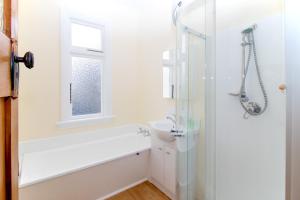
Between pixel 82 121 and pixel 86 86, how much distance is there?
53cm

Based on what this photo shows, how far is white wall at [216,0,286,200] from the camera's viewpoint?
1.23m

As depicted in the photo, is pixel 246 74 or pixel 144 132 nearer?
pixel 246 74

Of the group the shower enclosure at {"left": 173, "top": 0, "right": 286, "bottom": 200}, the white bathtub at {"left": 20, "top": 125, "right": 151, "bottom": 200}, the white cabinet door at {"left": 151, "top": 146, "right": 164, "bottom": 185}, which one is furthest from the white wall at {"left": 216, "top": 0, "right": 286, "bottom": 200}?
the white bathtub at {"left": 20, "top": 125, "right": 151, "bottom": 200}

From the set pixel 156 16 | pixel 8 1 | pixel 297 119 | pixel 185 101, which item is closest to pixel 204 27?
pixel 185 101

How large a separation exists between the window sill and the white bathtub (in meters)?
0.15

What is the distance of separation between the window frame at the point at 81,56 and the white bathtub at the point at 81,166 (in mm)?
241

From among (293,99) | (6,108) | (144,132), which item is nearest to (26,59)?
(6,108)

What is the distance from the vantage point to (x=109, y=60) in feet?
8.78

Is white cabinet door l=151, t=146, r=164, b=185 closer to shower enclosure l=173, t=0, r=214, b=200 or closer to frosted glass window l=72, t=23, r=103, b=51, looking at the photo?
shower enclosure l=173, t=0, r=214, b=200

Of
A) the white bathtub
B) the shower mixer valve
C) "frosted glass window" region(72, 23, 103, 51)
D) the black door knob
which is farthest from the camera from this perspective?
"frosted glass window" region(72, 23, 103, 51)

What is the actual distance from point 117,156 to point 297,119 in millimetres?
1774

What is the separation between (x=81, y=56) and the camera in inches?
96.3

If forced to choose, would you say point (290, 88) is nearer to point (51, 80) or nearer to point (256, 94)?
point (256, 94)

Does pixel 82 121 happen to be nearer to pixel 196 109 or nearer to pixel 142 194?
pixel 142 194
